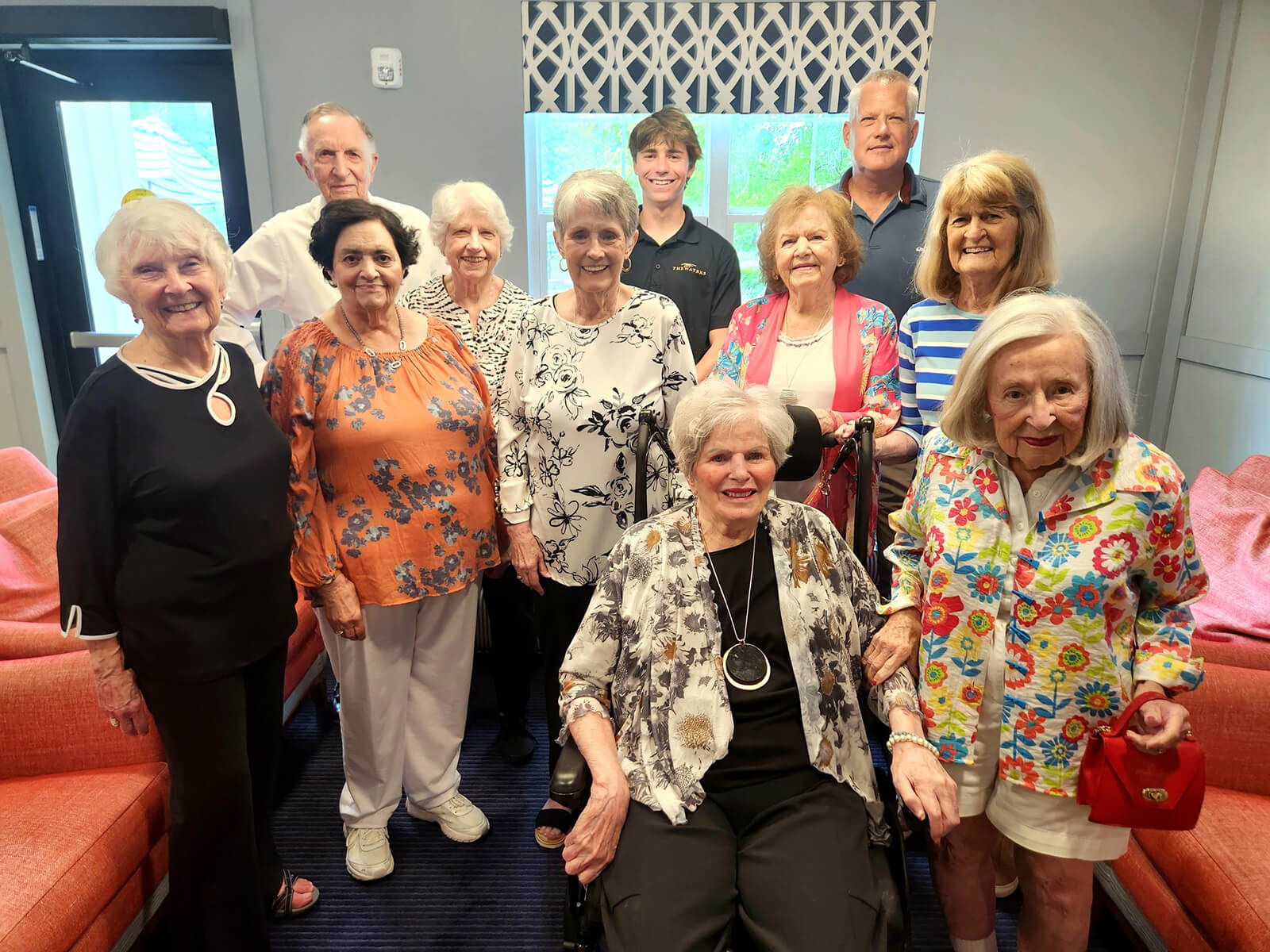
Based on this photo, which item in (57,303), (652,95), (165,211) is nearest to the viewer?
(165,211)

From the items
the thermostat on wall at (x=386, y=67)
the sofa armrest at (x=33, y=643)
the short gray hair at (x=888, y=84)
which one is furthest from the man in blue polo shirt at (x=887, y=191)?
the sofa armrest at (x=33, y=643)

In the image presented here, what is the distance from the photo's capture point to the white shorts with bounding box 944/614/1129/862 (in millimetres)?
1340

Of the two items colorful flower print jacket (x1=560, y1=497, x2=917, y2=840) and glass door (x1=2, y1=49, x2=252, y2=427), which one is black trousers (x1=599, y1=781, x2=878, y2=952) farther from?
glass door (x1=2, y1=49, x2=252, y2=427)

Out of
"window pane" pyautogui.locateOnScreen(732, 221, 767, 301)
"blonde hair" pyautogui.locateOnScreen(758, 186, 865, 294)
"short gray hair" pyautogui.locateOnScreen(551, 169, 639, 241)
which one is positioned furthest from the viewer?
"window pane" pyautogui.locateOnScreen(732, 221, 767, 301)

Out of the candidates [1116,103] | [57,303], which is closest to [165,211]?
[57,303]

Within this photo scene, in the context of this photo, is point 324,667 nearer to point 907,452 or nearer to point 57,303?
point 907,452

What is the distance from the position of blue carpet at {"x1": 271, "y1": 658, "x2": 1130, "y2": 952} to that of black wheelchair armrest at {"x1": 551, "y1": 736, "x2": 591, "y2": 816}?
73cm

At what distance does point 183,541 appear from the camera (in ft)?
4.70

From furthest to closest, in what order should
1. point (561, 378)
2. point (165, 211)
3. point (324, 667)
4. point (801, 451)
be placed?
point (324, 667) < point (561, 378) < point (801, 451) < point (165, 211)

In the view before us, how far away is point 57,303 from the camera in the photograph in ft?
13.6

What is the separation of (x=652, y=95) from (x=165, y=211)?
2.78m

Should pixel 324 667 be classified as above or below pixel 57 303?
below

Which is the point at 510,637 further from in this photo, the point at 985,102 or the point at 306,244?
the point at 985,102

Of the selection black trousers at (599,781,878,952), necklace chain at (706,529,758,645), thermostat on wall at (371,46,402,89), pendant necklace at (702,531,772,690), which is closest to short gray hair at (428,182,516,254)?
necklace chain at (706,529,758,645)
